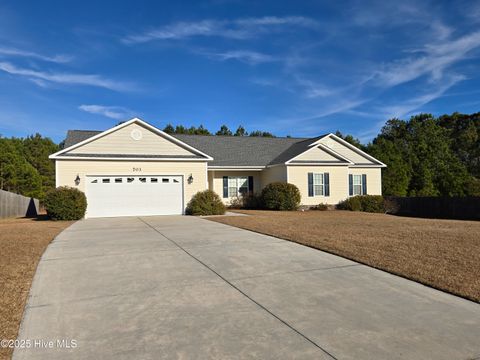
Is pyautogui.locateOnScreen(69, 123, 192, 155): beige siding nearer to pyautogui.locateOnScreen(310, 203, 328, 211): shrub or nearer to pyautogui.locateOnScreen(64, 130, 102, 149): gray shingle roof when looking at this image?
pyautogui.locateOnScreen(64, 130, 102, 149): gray shingle roof

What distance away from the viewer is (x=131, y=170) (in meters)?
19.7

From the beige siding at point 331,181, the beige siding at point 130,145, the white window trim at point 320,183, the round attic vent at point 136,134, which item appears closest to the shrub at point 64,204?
the beige siding at point 130,145

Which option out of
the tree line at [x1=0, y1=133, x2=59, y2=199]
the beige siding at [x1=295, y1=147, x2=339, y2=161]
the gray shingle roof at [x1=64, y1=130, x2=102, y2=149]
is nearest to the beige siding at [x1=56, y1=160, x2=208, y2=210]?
the gray shingle roof at [x1=64, y1=130, x2=102, y2=149]

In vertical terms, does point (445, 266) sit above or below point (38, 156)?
below

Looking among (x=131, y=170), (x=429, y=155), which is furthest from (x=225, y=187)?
(x=429, y=155)

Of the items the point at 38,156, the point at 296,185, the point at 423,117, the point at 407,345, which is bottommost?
the point at 407,345

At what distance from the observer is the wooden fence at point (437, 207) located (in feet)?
73.9

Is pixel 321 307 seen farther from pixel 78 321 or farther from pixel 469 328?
pixel 78 321

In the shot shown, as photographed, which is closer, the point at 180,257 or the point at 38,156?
the point at 180,257

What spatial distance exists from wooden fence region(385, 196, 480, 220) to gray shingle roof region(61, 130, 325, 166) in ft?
24.7

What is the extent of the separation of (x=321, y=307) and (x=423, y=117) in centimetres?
5087

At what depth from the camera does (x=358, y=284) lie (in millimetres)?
5867

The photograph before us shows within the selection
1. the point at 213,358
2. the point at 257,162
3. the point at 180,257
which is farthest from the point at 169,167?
the point at 213,358

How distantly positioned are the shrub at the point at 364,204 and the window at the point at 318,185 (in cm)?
163
